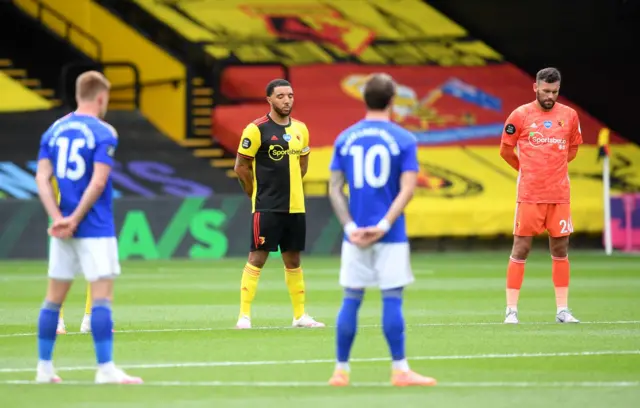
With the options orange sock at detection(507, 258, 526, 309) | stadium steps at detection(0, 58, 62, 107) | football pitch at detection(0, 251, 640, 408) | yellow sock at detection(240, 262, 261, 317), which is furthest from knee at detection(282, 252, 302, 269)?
stadium steps at detection(0, 58, 62, 107)

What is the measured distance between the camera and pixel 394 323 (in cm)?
865

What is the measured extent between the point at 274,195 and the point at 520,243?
89.1 inches

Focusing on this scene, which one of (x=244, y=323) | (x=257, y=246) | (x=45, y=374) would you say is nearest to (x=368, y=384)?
(x=45, y=374)

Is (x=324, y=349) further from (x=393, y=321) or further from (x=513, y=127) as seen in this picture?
(x=513, y=127)

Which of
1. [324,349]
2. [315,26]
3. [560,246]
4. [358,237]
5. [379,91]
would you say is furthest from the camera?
[315,26]

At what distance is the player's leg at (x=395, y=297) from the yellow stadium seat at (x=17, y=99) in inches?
958

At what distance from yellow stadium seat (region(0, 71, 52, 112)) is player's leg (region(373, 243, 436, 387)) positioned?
79.8 feet

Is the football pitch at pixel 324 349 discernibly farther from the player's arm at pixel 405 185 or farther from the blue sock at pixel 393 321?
the player's arm at pixel 405 185

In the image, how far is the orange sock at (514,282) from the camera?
42.4 ft

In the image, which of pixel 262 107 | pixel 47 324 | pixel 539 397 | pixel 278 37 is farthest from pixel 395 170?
pixel 278 37

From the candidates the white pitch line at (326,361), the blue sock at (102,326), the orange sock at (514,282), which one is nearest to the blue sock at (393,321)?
the white pitch line at (326,361)

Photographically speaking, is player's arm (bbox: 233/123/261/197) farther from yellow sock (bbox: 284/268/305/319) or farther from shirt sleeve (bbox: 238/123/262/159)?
yellow sock (bbox: 284/268/305/319)

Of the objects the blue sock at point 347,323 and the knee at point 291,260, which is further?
the knee at point 291,260

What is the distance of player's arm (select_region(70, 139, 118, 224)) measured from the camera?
876 centimetres
